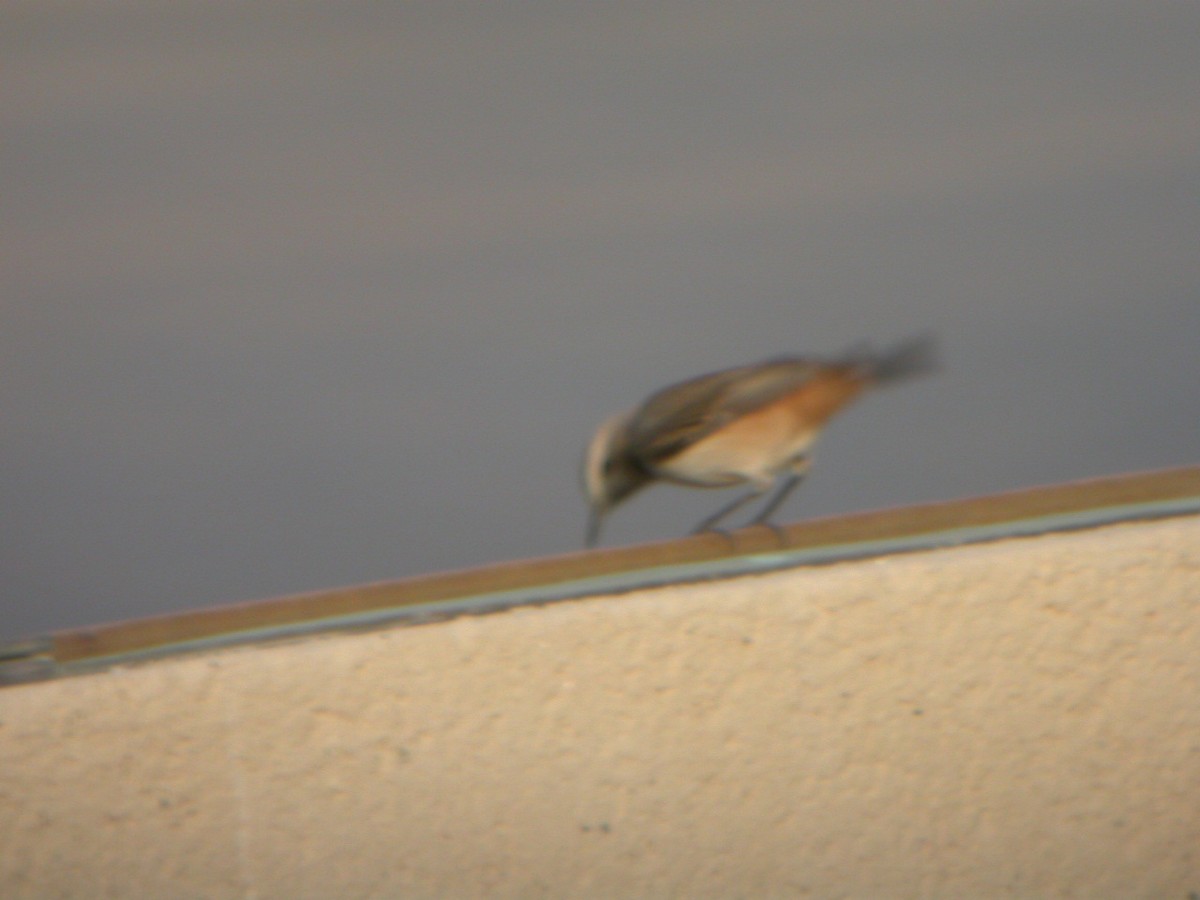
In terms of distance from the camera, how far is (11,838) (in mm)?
2580

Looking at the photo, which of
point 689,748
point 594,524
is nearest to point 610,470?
point 594,524

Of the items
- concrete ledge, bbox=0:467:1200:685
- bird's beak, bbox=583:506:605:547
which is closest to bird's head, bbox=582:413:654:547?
bird's beak, bbox=583:506:605:547

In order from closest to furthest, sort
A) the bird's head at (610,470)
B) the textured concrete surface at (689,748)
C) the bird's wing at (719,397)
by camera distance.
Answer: the textured concrete surface at (689,748) < the bird's wing at (719,397) < the bird's head at (610,470)

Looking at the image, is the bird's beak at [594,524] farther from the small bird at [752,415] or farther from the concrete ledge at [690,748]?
the concrete ledge at [690,748]

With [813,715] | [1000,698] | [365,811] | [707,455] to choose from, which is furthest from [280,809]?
[707,455]

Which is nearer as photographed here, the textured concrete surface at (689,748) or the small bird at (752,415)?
the textured concrete surface at (689,748)

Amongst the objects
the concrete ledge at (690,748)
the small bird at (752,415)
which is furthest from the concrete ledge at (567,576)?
the small bird at (752,415)

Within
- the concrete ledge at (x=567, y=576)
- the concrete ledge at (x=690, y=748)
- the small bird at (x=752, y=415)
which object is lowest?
the concrete ledge at (x=690, y=748)

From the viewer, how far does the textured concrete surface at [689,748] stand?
2547 millimetres

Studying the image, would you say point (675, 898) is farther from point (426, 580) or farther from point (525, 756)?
point (426, 580)

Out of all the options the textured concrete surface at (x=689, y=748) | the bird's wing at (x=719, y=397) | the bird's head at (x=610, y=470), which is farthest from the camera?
the bird's head at (x=610, y=470)

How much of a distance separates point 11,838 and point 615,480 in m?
2.86

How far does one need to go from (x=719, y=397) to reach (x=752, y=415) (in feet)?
0.40

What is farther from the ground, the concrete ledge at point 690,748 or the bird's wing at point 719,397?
the bird's wing at point 719,397
